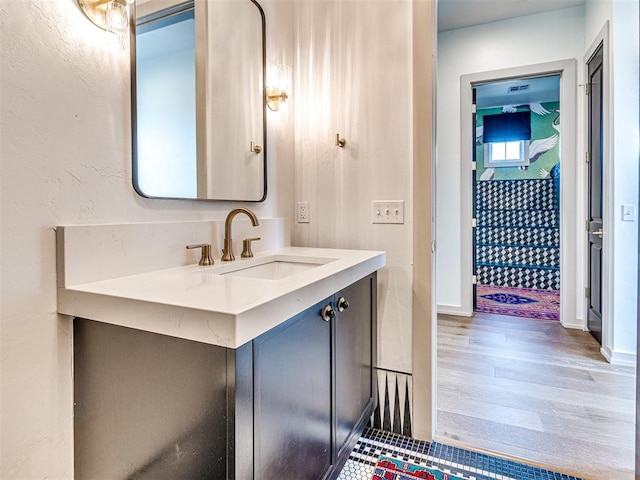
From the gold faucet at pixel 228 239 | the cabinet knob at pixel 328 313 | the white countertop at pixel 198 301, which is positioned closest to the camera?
the white countertop at pixel 198 301

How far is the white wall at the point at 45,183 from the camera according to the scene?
2.73ft

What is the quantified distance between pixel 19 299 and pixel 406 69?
5.23 ft

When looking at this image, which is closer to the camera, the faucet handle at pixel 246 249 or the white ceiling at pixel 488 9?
the faucet handle at pixel 246 249

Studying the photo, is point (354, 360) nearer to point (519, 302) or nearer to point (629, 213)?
point (629, 213)

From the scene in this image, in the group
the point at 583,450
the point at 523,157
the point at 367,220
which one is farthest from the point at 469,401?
the point at 523,157

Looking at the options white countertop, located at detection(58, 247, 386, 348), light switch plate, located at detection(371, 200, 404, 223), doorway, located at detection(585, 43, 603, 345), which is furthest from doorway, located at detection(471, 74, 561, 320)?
white countertop, located at detection(58, 247, 386, 348)

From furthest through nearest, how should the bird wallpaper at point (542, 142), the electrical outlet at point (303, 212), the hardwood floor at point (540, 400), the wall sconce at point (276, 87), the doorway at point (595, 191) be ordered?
the bird wallpaper at point (542, 142) → the doorway at point (595, 191) → the electrical outlet at point (303, 212) → the wall sconce at point (276, 87) → the hardwood floor at point (540, 400)

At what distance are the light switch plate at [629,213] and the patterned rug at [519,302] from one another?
1.42 meters

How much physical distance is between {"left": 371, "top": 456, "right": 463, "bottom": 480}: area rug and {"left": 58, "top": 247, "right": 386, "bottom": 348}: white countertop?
862 millimetres

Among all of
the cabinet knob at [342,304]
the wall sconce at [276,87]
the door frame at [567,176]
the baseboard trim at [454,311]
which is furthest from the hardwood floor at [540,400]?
the wall sconce at [276,87]

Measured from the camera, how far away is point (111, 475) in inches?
36.6

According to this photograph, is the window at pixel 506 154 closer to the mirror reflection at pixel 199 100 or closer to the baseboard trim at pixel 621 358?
the baseboard trim at pixel 621 358

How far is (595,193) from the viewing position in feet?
9.57

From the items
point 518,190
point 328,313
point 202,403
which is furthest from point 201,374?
point 518,190
